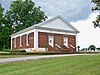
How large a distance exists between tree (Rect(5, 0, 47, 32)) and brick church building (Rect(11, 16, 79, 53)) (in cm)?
2054

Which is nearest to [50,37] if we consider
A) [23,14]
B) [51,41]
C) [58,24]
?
[51,41]

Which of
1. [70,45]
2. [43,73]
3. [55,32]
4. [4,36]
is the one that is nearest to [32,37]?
Answer: [55,32]

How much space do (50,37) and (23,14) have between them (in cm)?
2914

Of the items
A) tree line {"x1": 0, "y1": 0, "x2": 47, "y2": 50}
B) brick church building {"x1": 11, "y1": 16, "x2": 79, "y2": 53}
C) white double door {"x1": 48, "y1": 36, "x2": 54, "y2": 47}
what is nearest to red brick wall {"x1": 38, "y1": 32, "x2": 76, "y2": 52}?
brick church building {"x1": 11, "y1": 16, "x2": 79, "y2": 53}

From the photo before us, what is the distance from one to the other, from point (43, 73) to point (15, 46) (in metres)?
37.8

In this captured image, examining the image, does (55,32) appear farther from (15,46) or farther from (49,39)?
(15,46)

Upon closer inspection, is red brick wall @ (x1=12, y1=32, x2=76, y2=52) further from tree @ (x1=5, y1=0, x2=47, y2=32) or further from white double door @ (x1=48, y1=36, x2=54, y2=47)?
tree @ (x1=5, y1=0, x2=47, y2=32)

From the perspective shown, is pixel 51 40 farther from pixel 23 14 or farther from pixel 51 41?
pixel 23 14

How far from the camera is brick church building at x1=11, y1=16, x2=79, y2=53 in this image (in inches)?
1554

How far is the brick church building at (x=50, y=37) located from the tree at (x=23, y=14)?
2054 centimetres

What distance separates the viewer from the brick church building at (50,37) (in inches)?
1554

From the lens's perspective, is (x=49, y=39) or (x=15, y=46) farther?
(x=15, y=46)

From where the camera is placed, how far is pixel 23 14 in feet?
225

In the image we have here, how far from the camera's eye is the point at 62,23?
4403cm
